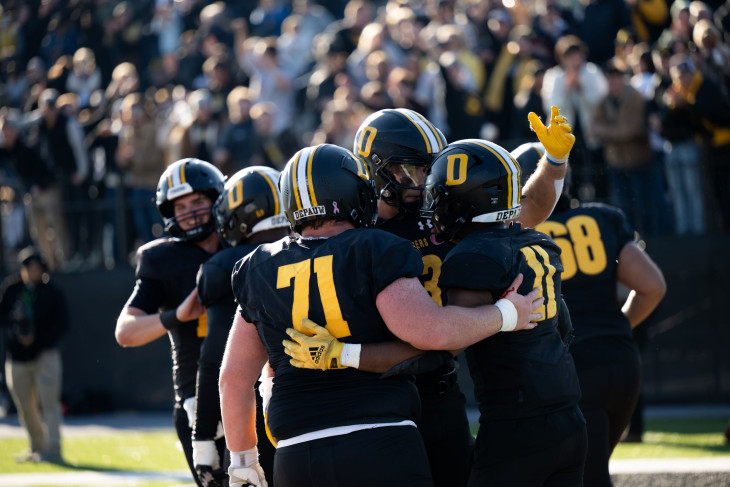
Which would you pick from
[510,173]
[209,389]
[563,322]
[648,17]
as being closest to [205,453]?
[209,389]

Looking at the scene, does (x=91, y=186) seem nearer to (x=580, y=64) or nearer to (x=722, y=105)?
(x=580, y=64)

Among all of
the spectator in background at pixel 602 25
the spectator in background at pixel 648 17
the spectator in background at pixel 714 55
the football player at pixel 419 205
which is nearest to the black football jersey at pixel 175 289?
the football player at pixel 419 205

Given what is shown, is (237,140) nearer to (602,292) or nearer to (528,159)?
(528,159)

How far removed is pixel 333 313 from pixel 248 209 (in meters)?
1.50

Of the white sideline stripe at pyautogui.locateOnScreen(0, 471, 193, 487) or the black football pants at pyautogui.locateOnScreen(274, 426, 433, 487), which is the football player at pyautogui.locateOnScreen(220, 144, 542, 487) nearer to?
the black football pants at pyautogui.locateOnScreen(274, 426, 433, 487)

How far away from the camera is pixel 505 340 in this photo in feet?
13.1

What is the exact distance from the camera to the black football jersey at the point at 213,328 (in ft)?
15.8

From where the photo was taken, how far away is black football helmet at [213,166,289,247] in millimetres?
5164

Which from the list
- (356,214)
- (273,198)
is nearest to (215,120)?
(273,198)

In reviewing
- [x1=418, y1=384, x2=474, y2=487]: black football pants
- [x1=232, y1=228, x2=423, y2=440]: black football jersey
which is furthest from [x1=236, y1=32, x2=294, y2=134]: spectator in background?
[x1=232, y1=228, x2=423, y2=440]: black football jersey

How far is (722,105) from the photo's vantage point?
10.6 m

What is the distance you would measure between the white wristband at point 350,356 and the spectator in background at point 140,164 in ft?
30.6

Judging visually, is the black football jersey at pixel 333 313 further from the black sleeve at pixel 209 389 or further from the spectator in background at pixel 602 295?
the spectator in background at pixel 602 295

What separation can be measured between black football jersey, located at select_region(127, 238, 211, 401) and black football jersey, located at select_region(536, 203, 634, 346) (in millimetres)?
1805
